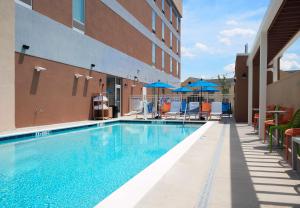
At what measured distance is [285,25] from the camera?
696 cm

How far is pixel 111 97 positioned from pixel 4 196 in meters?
14.7

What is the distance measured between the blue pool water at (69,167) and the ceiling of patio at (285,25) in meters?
3.99

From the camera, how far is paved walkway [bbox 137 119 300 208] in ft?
9.29

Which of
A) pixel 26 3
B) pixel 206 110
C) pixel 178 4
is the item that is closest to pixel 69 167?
pixel 26 3

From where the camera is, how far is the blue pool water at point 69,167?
149 inches

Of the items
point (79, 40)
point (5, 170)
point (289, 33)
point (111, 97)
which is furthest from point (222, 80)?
point (5, 170)

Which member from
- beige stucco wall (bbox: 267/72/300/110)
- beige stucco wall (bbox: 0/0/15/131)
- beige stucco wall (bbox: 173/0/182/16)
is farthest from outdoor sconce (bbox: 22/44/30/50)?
beige stucco wall (bbox: 173/0/182/16)

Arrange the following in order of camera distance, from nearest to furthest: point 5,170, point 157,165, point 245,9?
point 157,165 → point 5,170 → point 245,9

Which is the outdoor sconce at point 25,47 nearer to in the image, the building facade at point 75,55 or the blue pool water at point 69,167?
the building facade at point 75,55

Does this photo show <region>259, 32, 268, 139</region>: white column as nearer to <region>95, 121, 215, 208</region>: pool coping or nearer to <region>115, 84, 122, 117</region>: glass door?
<region>95, 121, 215, 208</region>: pool coping

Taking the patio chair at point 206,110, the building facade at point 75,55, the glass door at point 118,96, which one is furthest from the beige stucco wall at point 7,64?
the glass door at point 118,96

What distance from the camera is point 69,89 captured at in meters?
13.2

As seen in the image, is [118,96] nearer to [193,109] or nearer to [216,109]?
[193,109]

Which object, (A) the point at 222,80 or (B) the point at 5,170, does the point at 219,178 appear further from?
(A) the point at 222,80
